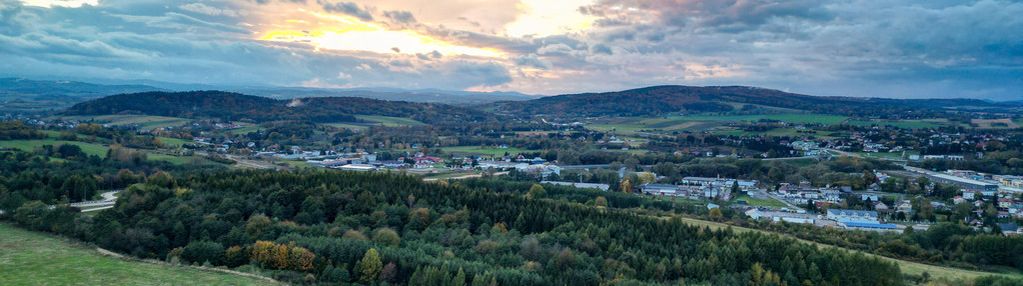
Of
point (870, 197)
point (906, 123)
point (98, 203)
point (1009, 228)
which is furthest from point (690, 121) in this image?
point (98, 203)

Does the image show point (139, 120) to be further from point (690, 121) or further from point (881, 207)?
point (881, 207)

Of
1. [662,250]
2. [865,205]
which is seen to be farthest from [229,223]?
[865,205]

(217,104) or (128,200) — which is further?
(217,104)

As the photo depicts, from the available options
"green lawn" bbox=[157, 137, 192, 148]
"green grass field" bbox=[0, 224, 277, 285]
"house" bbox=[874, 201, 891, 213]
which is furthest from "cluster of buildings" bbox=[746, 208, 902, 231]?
"green lawn" bbox=[157, 137, 192, 148]

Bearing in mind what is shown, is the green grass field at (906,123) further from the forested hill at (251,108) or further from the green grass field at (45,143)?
the green grass field at (45,143)

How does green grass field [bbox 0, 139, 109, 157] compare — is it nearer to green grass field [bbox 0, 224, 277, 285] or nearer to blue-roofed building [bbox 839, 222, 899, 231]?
green grass field [bbox 0, 224, 277, 285]

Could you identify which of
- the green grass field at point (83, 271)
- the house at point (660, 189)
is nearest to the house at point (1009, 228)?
the house at point (660, 189)

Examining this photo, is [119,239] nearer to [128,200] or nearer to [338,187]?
[128,200]
